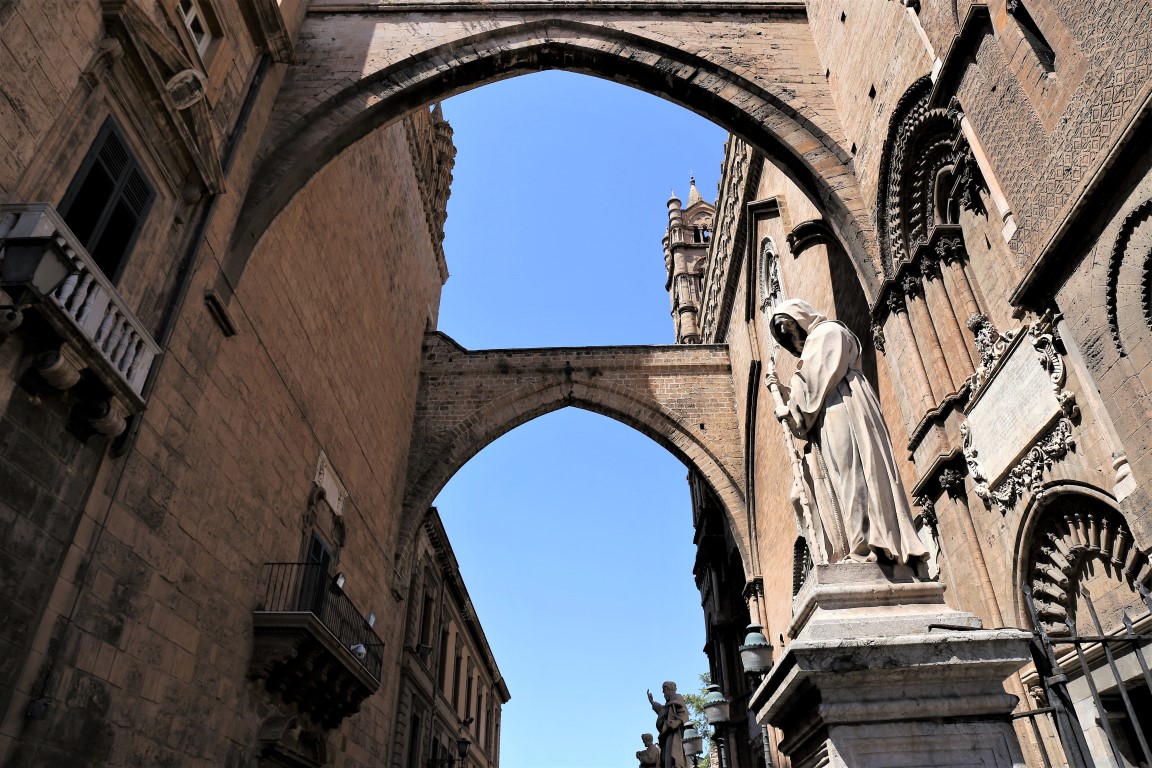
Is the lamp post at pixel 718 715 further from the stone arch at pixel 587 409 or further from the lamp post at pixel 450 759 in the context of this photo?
the lamp post at pixel 450 759

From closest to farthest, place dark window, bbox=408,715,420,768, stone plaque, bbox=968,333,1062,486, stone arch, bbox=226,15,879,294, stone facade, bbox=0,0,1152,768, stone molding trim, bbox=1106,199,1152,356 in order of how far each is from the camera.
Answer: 1. stone molding trim, bbox=1106,199,1152,356
2. stone facade, bbox=0,0,1152,768
3. stone plaque, bbox=968,333,1062,486
4. stone arch, bbox=226,15,879,294
5. dark window, bbox=408,715,420,768

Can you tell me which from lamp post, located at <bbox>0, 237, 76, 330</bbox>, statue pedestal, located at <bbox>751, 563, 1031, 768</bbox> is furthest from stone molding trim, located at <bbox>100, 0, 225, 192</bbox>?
statue pedestal, located at <bbox>751, 563, 1031, 768</bbox>

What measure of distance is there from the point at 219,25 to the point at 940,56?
23.3ft

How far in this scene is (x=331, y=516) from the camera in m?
10.8

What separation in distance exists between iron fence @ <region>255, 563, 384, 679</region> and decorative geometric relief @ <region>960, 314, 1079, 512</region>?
6498mm

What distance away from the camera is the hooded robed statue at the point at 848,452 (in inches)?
123

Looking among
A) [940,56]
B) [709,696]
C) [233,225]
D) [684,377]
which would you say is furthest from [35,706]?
[684,377]

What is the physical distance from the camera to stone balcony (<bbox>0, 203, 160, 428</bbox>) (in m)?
4.48

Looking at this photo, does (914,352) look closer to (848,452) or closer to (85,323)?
(848,452)

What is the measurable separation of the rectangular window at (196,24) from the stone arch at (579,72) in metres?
1.51

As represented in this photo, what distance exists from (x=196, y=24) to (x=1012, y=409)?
27.3 ft

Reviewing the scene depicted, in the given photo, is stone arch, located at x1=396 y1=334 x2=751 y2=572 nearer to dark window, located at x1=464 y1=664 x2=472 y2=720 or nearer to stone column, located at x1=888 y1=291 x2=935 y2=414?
stone column, located at x1=888 y1=291 x2=935 y2=414

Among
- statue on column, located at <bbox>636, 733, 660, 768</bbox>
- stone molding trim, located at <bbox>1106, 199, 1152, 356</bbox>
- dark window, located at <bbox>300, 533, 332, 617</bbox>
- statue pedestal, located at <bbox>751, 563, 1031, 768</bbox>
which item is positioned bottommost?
statue pedestal, located at <bbox>751, 563, 1031, 768</bbox>

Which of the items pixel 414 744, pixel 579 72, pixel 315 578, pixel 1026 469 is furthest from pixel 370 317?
pixel 1026 469
